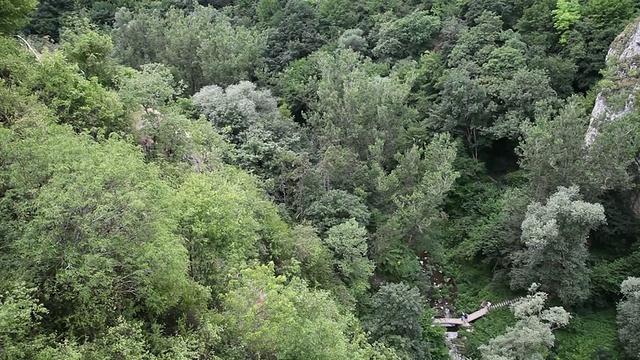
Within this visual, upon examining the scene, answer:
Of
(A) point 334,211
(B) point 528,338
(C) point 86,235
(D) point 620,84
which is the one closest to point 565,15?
(D) point 620,84

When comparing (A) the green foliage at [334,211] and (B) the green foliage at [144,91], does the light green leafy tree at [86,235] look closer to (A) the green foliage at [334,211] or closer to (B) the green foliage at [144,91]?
(B) the green foliage at [144,91]

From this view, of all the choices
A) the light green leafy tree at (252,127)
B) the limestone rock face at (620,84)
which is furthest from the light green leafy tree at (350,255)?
the limestone rock face at (620,84)

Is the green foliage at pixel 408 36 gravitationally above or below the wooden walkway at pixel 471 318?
above

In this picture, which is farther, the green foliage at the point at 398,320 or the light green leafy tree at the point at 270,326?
the green foliage at the point at 398,320

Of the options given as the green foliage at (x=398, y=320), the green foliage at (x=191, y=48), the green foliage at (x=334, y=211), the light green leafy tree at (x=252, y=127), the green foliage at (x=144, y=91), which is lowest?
the green foliage at (x=398, y=320)

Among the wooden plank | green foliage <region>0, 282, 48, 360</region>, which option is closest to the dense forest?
green foliage <region>0, 282, 48, 360</region>

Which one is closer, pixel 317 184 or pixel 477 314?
pixel 317 184

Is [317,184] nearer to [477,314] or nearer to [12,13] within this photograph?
[477,314]
